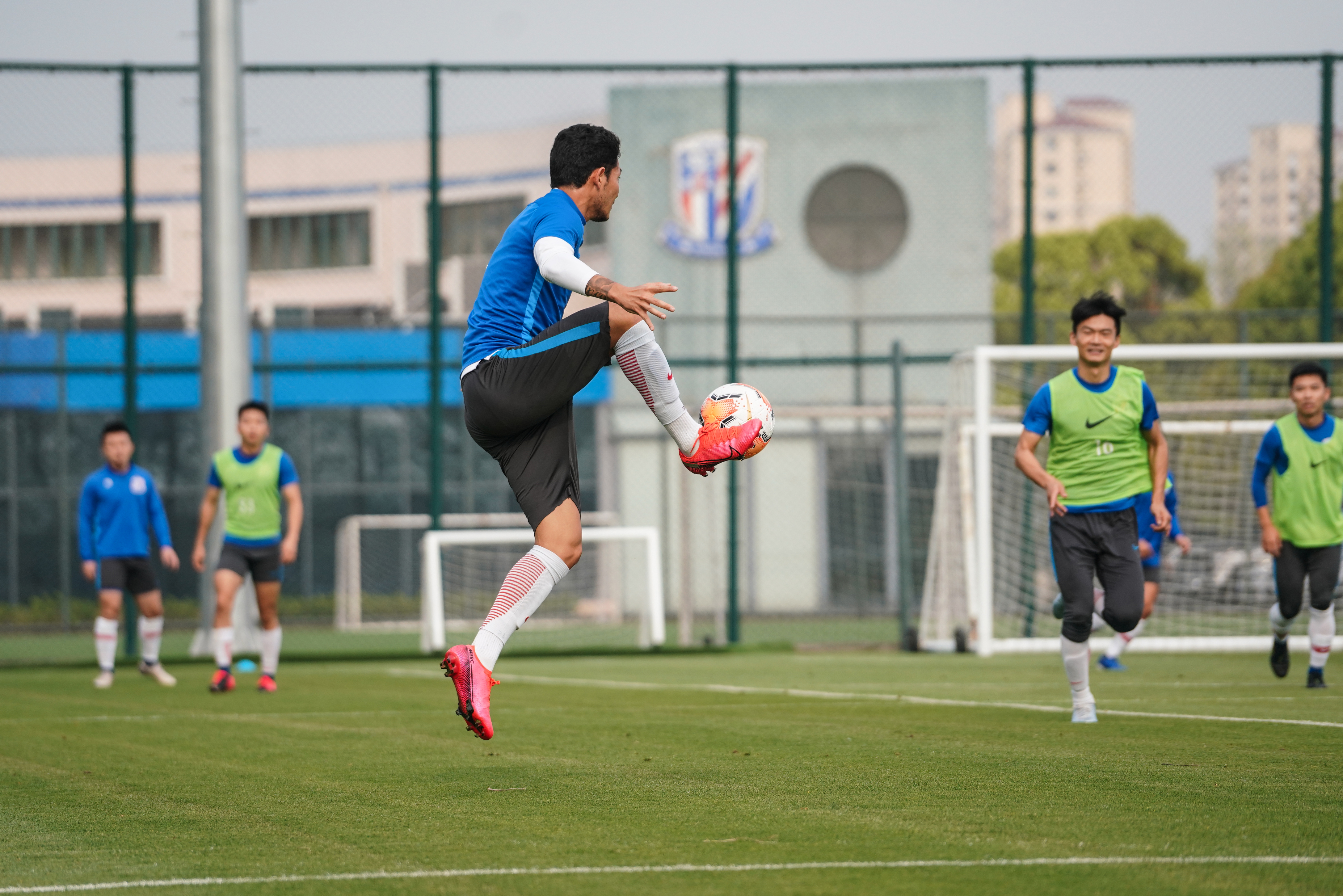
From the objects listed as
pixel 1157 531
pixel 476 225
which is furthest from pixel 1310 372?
pixel 476 225

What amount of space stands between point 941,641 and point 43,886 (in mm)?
10722

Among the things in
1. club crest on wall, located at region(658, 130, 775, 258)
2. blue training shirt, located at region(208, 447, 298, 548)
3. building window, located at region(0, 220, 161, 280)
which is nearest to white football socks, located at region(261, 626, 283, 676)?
blue training shirt, located at region(208, 447, 298, 548)

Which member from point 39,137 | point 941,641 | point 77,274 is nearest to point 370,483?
point 77,274

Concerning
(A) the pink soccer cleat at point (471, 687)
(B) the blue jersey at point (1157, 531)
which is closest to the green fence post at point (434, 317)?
(B) the blue jersey at point (1157, 531)

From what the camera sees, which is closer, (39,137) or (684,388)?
(39,137)

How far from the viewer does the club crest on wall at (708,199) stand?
75.8 ft

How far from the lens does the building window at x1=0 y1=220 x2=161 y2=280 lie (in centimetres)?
2352

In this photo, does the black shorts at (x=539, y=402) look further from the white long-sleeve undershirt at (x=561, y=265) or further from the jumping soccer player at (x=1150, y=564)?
the jumping soccer player at (x=1150, y=564)

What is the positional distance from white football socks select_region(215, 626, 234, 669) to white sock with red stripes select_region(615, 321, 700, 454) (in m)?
5.88

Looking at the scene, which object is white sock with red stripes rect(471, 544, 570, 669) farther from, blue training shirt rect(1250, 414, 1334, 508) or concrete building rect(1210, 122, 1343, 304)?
concrete building rect(1210, 122, 1343, 304)

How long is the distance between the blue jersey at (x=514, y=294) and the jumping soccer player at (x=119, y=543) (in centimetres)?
663

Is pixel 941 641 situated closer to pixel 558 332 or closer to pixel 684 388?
pixel 684 388

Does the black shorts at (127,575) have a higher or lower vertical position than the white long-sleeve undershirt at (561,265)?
lower

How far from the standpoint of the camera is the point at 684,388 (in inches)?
794
